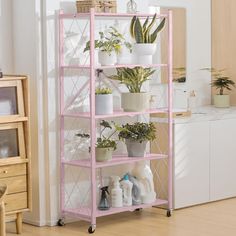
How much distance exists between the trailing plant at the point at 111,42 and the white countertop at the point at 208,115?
75 cm

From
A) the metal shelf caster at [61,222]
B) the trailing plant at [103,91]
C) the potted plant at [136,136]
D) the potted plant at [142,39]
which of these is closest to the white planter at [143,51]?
the potted plant at [142,39]

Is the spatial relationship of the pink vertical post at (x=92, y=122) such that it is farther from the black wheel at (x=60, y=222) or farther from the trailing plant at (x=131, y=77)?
the trailing plant at (x=131, y=77)

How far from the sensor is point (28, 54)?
5.65 metres

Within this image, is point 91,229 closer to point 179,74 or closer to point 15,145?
point 15,145

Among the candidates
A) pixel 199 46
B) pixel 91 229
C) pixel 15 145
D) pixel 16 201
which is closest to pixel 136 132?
pixel 91 229

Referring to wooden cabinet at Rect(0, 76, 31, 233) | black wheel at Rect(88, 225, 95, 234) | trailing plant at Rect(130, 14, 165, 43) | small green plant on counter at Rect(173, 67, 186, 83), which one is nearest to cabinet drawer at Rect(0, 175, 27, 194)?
wooden cabinet at Rect(0, 76, 31, 233)

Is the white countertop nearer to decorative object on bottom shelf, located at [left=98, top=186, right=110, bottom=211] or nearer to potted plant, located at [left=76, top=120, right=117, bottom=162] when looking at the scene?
potted plant, located at [left=76, top=120, right=117, bottom=162]

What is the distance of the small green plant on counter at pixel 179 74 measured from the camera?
→ 6945 mm

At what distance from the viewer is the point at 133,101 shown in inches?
230

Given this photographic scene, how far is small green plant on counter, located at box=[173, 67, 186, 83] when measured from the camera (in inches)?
273

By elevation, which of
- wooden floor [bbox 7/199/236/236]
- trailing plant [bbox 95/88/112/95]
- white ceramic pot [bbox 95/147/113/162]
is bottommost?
wooden floor [bbox 7/199/236/236]

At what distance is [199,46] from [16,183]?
2.60 meters

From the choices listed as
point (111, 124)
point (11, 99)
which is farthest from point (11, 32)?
point (111, 124)

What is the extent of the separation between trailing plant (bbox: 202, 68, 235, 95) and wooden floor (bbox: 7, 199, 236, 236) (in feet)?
4.71
